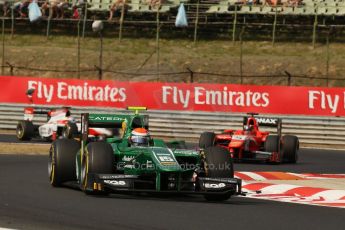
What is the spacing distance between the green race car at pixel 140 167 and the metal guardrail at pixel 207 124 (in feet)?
52.0

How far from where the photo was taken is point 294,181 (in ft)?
56.3

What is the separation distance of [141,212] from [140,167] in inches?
70.9

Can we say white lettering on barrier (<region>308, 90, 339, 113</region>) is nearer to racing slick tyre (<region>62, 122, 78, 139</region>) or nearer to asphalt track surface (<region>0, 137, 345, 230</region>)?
racing slick tyre (<region>62, 122, 78, 139</region>)

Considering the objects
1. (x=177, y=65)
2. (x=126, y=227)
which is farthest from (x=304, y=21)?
(x=126, y=227)

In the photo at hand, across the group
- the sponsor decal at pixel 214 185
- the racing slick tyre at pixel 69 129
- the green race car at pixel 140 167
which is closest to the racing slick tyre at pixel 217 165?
the green race car at pixel 140 167

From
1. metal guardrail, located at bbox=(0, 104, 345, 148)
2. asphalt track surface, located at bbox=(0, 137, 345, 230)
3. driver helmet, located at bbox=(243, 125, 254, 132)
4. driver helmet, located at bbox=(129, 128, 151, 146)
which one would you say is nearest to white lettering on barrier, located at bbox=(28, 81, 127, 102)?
metal guardrail, located at bbox=(0, 104, 345, 148)

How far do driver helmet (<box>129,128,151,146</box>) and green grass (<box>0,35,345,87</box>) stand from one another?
21.8 meters

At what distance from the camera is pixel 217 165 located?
44.7 feet

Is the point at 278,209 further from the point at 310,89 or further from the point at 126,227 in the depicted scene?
the point at 310,89

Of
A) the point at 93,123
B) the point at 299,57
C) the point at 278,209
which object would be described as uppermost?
the point at 299,57

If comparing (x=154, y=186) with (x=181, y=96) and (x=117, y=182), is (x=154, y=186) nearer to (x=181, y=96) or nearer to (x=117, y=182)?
(x=117, y=182)

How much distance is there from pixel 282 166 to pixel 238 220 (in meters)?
11.5

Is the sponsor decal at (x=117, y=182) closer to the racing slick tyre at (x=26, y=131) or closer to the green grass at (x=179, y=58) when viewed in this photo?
the racing slick tyre at (x=26, y=131)

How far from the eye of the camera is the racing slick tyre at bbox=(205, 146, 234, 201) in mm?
13578
